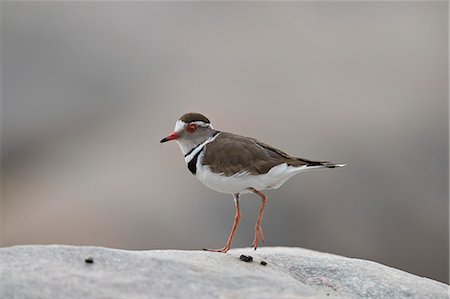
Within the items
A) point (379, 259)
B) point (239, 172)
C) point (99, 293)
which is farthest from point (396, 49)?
point (99, 293)

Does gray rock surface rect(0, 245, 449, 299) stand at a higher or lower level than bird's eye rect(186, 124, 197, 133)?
lower

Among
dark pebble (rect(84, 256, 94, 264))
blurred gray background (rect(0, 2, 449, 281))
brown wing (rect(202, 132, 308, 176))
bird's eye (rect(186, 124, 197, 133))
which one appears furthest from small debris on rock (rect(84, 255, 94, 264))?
blurred gray background (rect(0, 2, 449, 281))

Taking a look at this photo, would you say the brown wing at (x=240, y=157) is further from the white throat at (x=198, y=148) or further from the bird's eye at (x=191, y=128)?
the bird's eye at (x=191, y=128)

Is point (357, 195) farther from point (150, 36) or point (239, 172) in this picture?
point (150, 36)

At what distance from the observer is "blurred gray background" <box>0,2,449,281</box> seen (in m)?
10.3

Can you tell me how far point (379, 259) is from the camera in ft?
33.3

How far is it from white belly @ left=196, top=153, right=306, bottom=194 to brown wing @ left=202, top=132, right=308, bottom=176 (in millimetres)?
30

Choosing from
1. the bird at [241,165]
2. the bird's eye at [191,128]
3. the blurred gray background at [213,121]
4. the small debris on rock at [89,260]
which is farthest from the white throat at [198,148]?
the blurred gray background at [213,121]

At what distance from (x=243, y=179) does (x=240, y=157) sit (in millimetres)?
155

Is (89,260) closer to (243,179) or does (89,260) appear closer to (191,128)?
(243,179)

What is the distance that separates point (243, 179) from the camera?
18.0 feet

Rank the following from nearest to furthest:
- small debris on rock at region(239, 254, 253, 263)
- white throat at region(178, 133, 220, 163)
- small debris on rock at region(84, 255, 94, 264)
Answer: small debris on rock at region(84, 255, 94, 264) → small debris on rock at region(239, 254, 253, 263) → white throat at region(178, 133, 220, 163)

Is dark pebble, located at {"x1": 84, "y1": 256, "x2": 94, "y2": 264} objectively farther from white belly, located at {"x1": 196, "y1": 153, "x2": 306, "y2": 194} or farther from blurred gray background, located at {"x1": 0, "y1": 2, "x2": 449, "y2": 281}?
blurred gray background, located at {"x1": 0, "y1": 2, "x2": 449, "y2": 281}

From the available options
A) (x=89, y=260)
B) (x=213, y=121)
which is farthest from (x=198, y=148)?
(x=213, y=121)
